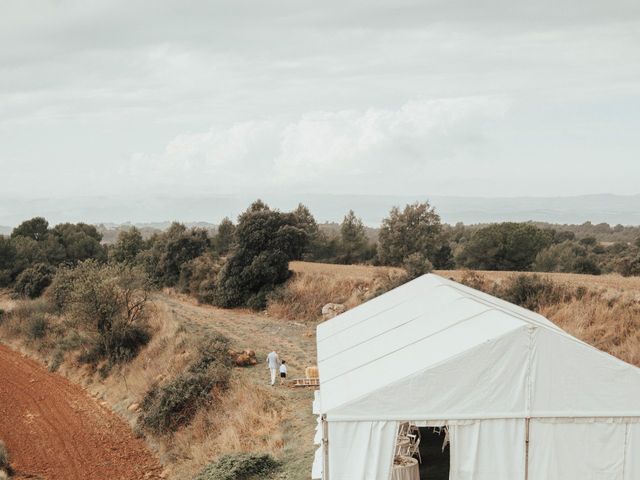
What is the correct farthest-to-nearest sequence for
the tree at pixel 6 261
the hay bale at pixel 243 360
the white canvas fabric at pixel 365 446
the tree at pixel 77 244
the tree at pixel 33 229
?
the tree at pixel 33 229 → the tree at pixel 77 244 → the tree at pixel 6 261 → the hay bale at pixel 243 360 → the white canvas fabric at pixel 365 446

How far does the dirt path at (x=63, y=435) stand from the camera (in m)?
18.7

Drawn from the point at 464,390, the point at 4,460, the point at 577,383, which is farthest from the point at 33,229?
the point at 577,383

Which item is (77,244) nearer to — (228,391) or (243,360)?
(243,360)

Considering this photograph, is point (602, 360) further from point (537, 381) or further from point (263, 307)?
point (263, 307)

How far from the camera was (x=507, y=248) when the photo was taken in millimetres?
43719

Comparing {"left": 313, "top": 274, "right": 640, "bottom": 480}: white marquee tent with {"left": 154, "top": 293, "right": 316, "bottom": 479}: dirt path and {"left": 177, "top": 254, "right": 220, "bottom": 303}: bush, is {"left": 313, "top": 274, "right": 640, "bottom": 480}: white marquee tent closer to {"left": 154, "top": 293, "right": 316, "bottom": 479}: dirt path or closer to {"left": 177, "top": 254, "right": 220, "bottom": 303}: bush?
{"left": 154, "top": 293, "right": 316, "bottom": 479}: dirt path

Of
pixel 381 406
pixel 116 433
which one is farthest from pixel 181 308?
pixel 381 406

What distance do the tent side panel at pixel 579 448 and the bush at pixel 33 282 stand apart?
41.5m

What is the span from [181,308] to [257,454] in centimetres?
2440

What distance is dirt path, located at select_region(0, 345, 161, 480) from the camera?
18.7m

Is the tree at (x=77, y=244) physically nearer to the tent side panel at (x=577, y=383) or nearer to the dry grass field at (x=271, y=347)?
the dry grass field at (x=271, y=347)

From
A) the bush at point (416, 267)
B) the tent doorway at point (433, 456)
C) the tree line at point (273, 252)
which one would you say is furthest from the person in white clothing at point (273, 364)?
the tree line at point (273, 252)

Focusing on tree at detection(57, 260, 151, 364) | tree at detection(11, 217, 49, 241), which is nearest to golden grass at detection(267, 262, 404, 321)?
tree at detection(57, 260, 151, 364)

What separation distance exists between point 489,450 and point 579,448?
1.54 meters
